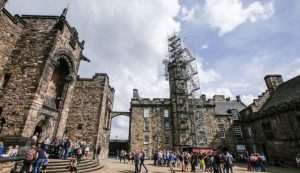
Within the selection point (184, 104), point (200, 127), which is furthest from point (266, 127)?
point (184, 104)

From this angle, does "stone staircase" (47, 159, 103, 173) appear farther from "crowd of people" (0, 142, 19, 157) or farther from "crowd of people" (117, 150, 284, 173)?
"crowd of people" (117, 150, 284, 173)

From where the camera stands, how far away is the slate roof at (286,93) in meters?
19.7

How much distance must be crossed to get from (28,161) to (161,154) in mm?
11842

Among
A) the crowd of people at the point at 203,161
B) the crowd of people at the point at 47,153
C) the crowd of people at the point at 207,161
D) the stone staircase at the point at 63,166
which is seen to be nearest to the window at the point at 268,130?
the crowd of people at the point at 207,161

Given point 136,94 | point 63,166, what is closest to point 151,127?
point 136,94

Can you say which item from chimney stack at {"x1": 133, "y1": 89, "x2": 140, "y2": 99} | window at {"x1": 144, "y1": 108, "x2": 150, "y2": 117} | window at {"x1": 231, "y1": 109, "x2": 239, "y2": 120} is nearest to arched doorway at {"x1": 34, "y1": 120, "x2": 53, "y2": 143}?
window at {"x1": 144, "y1": 108, "x2": 150, "y2": 117}

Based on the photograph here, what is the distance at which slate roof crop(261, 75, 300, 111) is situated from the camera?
774 inches

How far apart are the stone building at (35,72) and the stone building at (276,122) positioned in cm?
2280

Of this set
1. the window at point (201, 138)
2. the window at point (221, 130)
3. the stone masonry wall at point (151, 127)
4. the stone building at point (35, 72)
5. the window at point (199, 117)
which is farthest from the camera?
the window at point (199, 117)

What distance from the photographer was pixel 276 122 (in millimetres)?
19938

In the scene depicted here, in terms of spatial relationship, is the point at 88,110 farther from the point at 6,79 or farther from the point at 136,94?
the point at 136,94

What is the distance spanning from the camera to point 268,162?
21.0 metres

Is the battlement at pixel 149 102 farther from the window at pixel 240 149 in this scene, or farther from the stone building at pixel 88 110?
the window at pixel 240 149

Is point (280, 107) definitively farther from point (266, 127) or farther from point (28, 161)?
point (28, 161)
